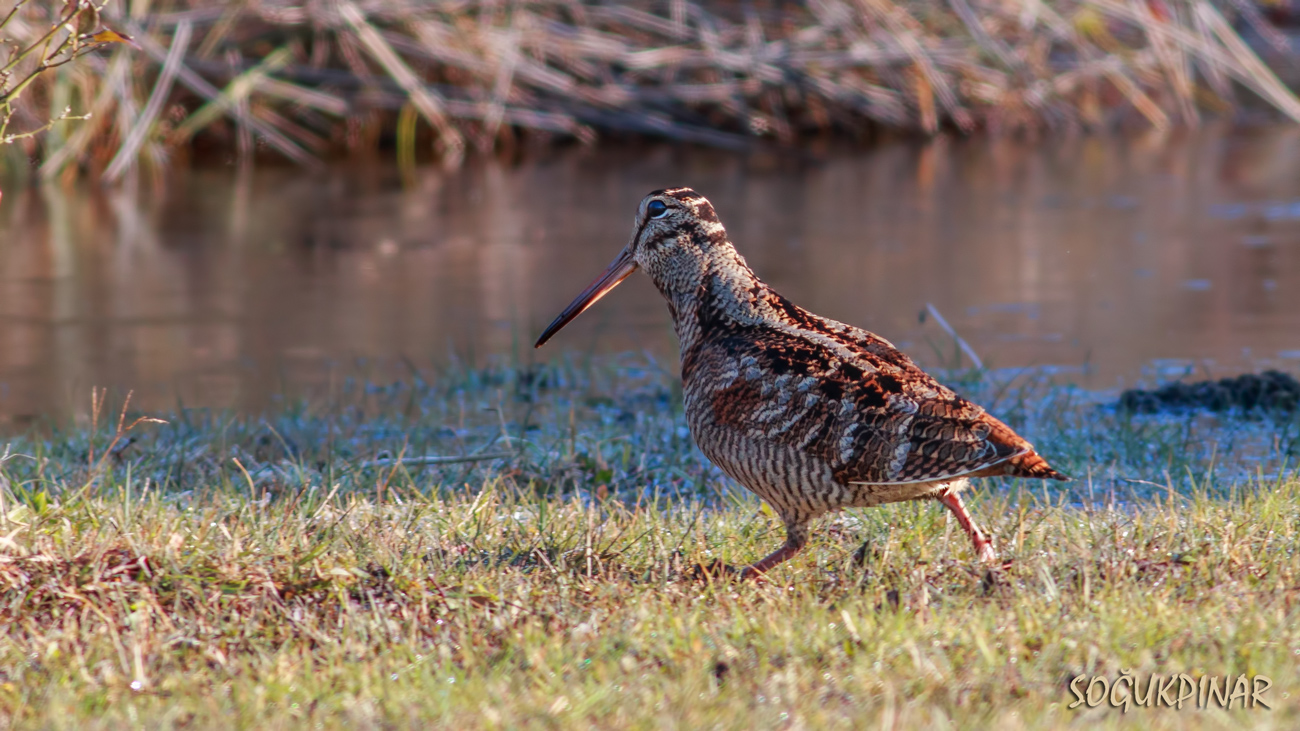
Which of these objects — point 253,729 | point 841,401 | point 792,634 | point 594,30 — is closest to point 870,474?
point 841,401

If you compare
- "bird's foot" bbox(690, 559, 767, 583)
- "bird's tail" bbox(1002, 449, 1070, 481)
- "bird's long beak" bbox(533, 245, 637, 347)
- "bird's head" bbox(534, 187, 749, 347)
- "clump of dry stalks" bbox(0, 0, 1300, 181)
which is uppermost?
"clump of dry stalks" bbox(0, 0, 1300, 181)

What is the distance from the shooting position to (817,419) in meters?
3.67

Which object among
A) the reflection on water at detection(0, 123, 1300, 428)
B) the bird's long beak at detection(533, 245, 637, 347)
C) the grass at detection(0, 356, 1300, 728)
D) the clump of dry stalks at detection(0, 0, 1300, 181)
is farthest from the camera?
the clump of dry stalks at detection(0, 0, 1300, 181)

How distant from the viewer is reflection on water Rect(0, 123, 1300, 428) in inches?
293

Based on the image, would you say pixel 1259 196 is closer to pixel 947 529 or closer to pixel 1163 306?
pixel 1163 306

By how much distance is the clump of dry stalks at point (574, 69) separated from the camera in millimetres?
12664

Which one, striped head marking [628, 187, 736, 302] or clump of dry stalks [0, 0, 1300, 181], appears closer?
striped head marking [628, 187, 736, 302]

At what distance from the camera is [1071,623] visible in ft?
10.6

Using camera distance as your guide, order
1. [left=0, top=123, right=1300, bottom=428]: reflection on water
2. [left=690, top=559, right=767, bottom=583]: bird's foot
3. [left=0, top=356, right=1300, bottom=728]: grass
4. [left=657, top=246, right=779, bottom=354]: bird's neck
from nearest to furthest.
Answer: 1. [left=0, top=356, right=1300, bottom=728]: grass
2. [left=690, top=559, right=767, bottom=583]: bird's foot
3. [left=657, top=246, right=779, bottom=354]: bird's neck
4. [left=0, top=123, right=1300, bottom=428]: reflection on water

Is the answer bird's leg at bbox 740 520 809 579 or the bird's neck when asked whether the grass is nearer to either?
bird's leg at bbox 740 520 809 579

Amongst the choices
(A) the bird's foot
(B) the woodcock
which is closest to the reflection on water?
(B) the woodcock

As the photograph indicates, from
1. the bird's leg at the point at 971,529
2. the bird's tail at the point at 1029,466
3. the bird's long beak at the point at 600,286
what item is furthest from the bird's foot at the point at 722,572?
the bird's long beak at the point at 600,286

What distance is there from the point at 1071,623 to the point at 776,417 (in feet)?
2.93

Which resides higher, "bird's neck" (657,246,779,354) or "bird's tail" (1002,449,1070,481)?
"bird's neck" (657,246,779,354)
